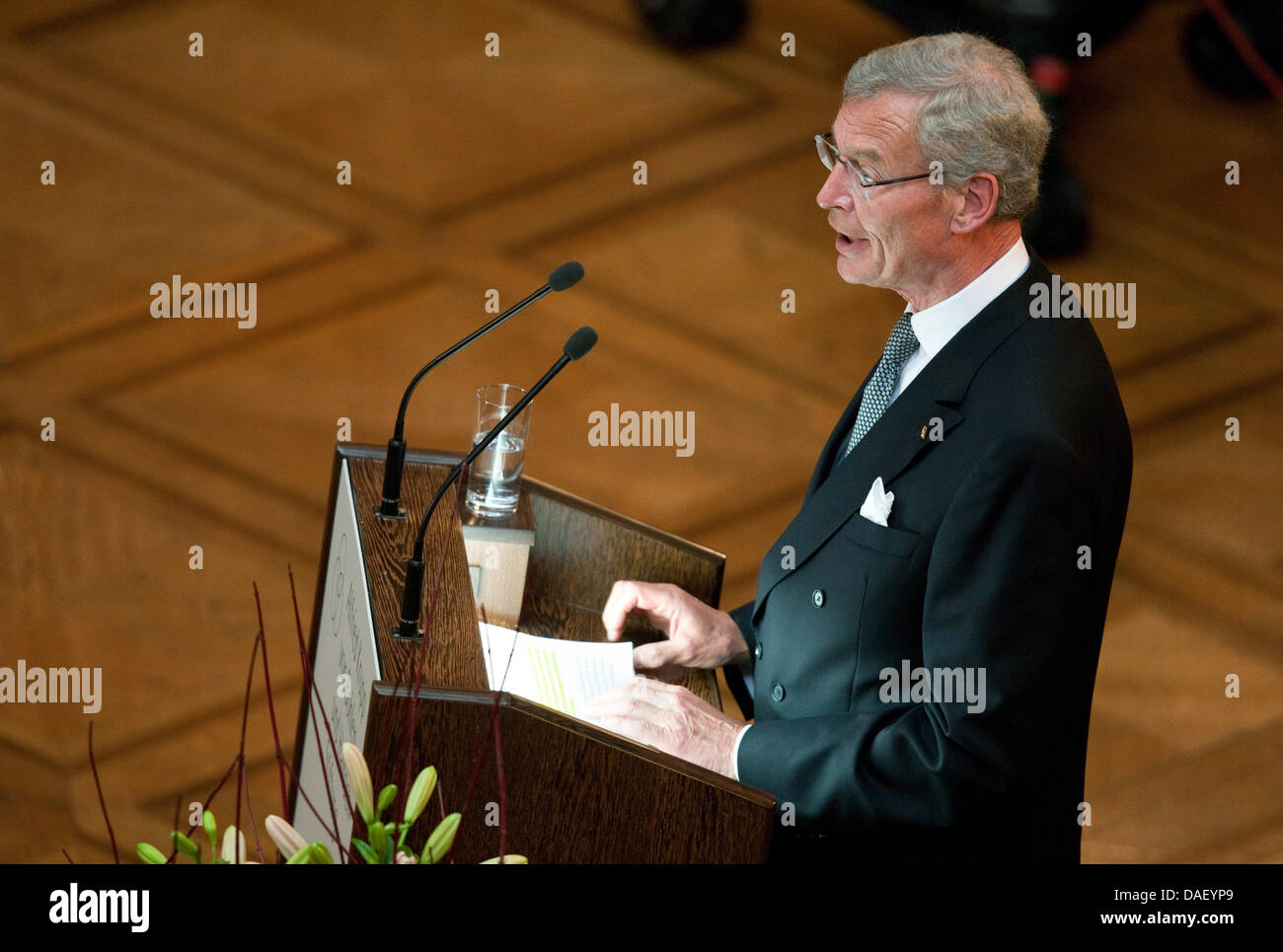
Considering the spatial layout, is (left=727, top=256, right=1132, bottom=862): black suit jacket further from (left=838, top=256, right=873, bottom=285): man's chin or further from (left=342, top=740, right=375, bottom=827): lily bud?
(left=342, top=740, right=375, bottom=827): lily bud

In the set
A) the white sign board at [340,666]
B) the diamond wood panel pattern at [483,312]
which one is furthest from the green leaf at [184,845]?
the diamond wood panel pattern at [483,312]

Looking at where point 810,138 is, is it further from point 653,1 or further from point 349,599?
point 349,599

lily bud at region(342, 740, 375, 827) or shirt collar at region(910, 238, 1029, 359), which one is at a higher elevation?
shirt collar at region(910, 238, 1029, 359)

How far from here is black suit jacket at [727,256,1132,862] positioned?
1.72 metres

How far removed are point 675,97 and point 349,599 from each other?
2365 millimetres

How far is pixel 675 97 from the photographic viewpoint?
411 cm

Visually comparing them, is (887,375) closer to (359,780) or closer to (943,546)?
(943,546)

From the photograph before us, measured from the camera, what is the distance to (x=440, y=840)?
50.9 inches

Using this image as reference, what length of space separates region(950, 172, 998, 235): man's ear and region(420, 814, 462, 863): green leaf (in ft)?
3.15

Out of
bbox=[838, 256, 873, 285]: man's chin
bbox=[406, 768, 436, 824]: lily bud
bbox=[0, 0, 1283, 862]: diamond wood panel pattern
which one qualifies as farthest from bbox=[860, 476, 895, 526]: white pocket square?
bbox=[0, 0, 1283, 862]: diamond wood panel pattern

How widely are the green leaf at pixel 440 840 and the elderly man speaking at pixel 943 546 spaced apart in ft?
1.78

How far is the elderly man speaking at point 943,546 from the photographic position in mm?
1726

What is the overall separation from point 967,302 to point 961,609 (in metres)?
0.41

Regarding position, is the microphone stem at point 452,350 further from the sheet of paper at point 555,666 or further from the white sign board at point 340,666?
the sheet of paper at point 555,666
